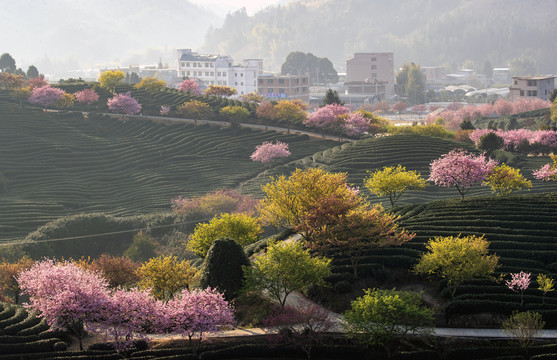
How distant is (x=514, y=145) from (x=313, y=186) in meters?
50.9

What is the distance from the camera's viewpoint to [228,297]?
41719 millimetres

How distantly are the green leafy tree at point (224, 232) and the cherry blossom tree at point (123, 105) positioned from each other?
7052 centimetres

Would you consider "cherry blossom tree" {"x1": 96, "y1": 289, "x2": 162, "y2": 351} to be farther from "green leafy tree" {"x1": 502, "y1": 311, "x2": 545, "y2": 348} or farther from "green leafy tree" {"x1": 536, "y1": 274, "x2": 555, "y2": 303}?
"green leafy tree" {"x1": 536, "y1": 274, "x2": 555, "y2": 303}

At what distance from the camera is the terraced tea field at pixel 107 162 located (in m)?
83.3

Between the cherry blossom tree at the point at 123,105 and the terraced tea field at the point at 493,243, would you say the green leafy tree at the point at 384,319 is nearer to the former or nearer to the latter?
the terraced tea field at the point at 493,243

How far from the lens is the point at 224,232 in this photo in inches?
1992

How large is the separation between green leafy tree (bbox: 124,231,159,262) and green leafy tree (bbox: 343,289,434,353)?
1484 inches

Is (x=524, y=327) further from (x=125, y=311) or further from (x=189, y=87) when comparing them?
(x=189, y=87)

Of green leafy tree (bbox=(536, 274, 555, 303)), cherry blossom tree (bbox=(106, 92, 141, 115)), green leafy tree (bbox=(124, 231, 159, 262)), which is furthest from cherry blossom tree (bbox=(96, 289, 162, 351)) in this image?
cherry blossom tree (bbox=(106, 92, 141, 115))

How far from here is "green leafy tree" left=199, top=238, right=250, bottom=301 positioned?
4181cm

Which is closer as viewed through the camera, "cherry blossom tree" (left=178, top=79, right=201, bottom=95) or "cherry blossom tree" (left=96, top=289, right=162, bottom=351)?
"cherry blossom tree" (left=96, top=289, right=162, bottom=351)

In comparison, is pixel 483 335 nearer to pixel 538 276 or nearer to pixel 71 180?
pixel 538 276

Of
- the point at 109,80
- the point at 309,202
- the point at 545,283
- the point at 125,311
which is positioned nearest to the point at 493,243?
the point at 545,283

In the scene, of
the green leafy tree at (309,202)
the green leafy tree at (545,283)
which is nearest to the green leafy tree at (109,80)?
the green leafy tree at (309,202)
